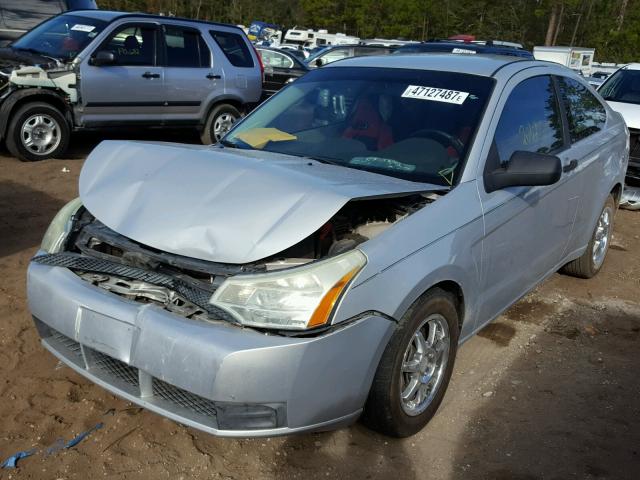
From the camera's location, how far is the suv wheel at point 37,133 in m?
7.87

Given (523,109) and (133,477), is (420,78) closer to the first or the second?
(523,109)

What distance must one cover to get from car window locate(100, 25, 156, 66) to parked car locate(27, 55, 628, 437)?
5171 millimetres

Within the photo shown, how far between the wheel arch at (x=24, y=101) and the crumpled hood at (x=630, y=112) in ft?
22.1

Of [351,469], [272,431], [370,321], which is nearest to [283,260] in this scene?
[370,321]

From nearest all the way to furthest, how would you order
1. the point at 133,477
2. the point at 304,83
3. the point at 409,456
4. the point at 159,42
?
1. the point at 133,477
2. the point at 409,456
3. the point at 304,83
4. the point at 159,42

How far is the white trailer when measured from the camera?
80.8 ft

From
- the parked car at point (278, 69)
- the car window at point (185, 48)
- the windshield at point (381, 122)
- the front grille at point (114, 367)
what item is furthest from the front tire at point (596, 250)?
the car window at point (185, 48)

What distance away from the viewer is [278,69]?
1396cm

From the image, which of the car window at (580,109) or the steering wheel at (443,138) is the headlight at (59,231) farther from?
the car window at (580,109)

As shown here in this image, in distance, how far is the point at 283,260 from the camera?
279cm

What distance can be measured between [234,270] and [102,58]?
6.41 meters

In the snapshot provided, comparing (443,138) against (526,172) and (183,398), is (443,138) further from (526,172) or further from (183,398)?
(183,398)

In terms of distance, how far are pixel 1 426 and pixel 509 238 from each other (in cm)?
266

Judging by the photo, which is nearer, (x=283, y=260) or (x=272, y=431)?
(x=272, y=431)
